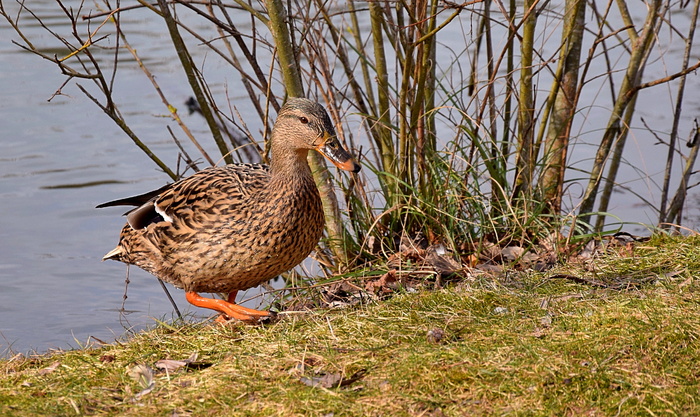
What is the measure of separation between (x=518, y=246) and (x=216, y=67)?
525 cm

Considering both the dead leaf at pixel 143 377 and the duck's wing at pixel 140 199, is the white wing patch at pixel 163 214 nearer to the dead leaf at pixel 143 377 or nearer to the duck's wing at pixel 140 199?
the duck's wing at pixel 140 199

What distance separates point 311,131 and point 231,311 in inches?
38.8

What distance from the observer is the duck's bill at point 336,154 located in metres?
4.42

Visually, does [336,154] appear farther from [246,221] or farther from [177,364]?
[177,364]

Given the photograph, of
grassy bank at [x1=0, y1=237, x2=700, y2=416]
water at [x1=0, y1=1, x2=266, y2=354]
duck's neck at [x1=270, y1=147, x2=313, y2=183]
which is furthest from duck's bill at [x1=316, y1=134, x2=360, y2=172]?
water at [x1=0, y1=1, x2=266, y2=354]

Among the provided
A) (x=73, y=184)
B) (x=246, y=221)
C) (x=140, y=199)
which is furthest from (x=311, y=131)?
(x=73, y=184)

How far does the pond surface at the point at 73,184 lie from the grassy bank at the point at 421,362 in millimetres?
1834

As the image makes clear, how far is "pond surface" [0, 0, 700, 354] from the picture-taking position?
6.41 metres

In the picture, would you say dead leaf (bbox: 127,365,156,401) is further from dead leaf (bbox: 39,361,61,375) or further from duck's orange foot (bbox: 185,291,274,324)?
duck's orange foot (bbox: 185,291,274,324)

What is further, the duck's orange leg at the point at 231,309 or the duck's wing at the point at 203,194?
the duck's wing at the point at 203,194

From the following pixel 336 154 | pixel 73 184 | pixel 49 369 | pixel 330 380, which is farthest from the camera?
pixel 73 184

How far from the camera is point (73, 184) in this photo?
812 cm

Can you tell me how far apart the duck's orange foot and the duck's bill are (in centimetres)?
82

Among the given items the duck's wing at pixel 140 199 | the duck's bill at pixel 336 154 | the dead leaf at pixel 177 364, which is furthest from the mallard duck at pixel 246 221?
the dead leaf at pixel 177 364
